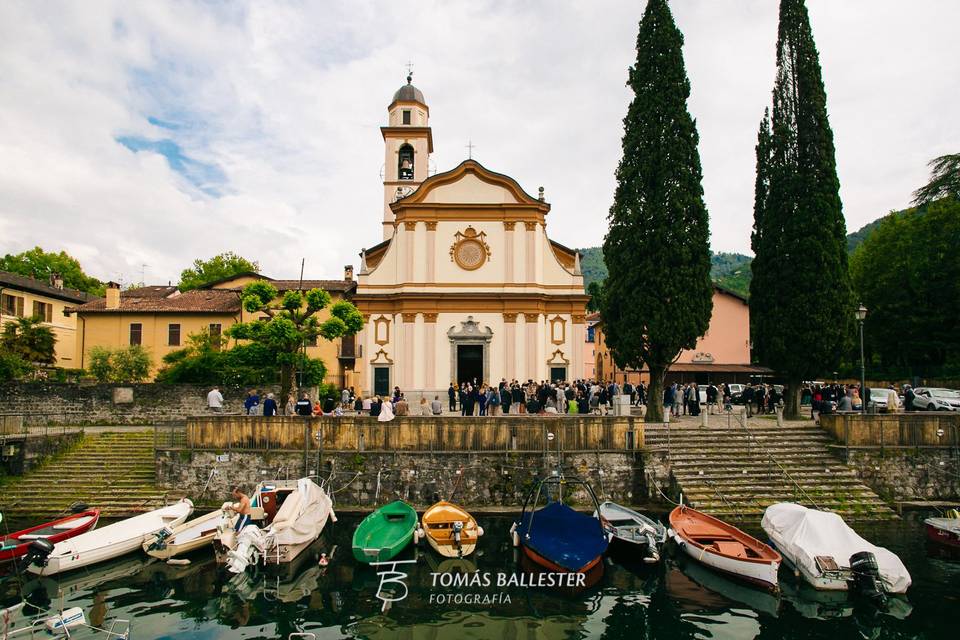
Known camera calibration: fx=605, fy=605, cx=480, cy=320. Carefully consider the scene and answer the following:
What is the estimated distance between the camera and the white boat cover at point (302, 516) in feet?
53.2

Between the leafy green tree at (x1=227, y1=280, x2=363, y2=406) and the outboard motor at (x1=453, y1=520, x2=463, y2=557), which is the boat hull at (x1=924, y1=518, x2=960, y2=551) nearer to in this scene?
the outboard motor at (x1=453, y1=520, x2=463, y2=557)

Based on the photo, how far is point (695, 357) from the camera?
1715 inches

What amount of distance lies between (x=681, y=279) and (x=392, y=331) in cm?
1586

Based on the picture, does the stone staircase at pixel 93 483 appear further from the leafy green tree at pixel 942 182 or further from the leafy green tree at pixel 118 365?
the leafy green tree at pixel 942 182

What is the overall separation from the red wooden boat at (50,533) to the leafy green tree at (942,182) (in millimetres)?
50424

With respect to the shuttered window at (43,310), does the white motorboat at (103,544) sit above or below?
below

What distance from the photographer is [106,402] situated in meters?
28.0

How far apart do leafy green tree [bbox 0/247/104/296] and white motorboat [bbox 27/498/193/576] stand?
4828 centimetres

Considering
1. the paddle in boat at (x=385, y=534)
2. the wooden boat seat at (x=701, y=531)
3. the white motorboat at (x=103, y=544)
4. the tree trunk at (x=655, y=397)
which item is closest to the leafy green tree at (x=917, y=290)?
the tree trunk at (x=655, y=397)

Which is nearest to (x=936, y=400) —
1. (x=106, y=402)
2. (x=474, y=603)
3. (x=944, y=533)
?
(x=944, y=533)

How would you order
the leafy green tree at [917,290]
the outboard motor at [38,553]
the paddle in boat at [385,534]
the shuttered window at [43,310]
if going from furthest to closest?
the shuttered window at [43,310] < the leafy green tree at [917,290] < the paddle in boat at [385,534] < the outboard motor at [38,553]

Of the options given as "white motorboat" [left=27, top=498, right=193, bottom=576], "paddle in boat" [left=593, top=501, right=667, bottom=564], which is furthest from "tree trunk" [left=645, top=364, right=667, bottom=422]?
"white motorboat" [left=27, top=498, right=193, bottom=576]

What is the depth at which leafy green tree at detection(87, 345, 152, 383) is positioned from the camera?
3328 centimetres

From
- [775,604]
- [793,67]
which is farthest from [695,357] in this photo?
[775,604]
